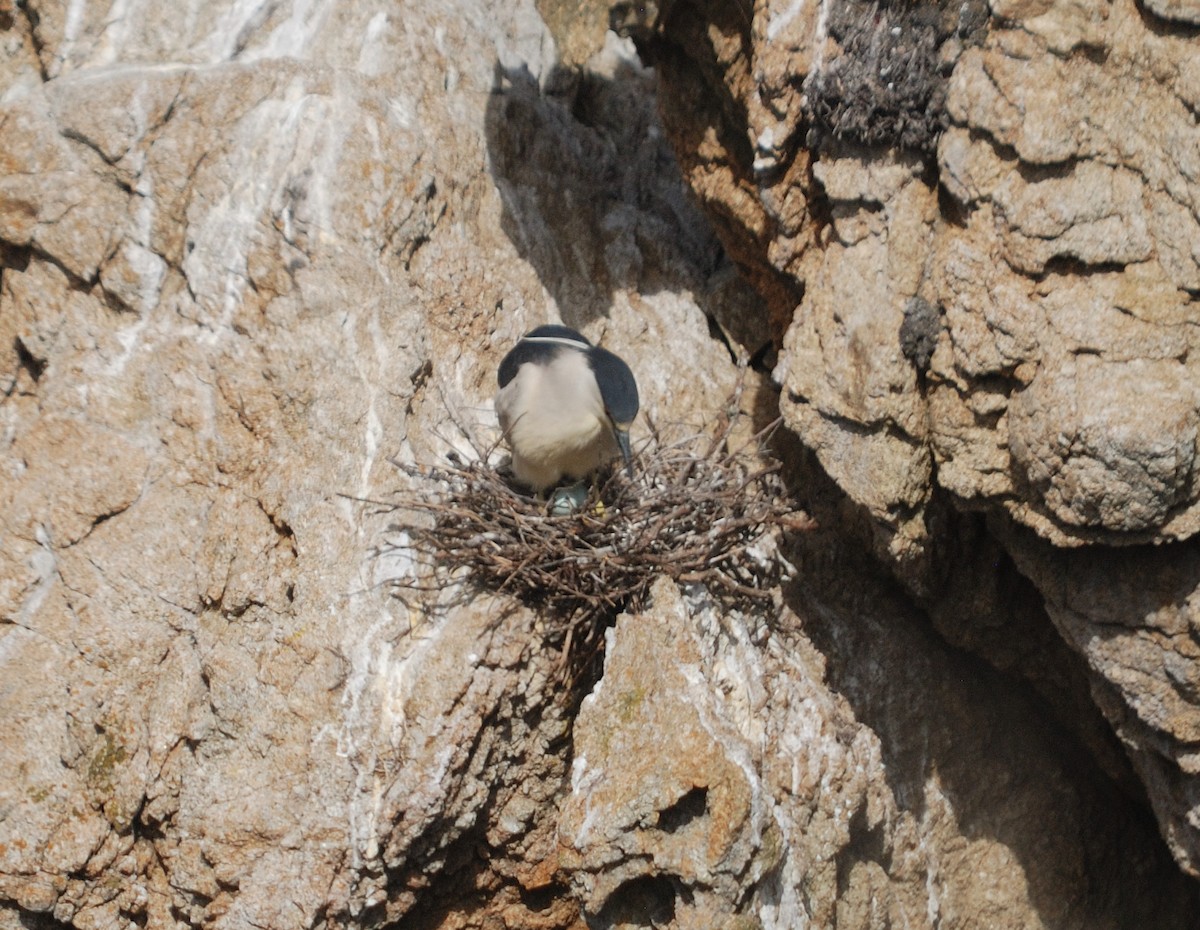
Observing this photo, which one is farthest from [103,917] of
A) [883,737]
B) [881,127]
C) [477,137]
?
[881,127]

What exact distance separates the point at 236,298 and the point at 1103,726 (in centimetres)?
411

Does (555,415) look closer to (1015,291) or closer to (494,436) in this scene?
(494,436)

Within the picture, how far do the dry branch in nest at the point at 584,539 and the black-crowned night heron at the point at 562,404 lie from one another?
0.15 m

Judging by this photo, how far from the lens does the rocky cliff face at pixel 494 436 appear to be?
12.0 ft

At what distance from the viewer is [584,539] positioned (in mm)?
4371

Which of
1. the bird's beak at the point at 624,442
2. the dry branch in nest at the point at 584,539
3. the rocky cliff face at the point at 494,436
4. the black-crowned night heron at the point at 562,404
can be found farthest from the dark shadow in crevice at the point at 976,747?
the black-crowned night heron at the point at 562,404

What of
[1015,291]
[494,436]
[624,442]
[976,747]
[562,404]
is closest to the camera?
[1015,291]

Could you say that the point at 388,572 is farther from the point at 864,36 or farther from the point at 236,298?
the point at 864,36

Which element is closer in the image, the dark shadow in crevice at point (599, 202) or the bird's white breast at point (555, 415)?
the bird's white breast at point (555, 415)

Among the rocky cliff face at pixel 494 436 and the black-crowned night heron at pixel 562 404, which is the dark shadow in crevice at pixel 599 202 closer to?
the rocky cliff face at pixel 494 436

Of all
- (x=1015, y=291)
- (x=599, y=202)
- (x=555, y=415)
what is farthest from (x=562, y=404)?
(x=599, y=202)

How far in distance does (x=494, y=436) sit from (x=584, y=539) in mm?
698

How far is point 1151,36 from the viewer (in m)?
3.55

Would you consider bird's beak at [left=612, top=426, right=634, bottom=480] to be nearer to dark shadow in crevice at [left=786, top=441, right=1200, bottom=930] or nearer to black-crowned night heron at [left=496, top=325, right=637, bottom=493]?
black-crowned night heron at [left=496, top=325, right=637, bottom=493]
